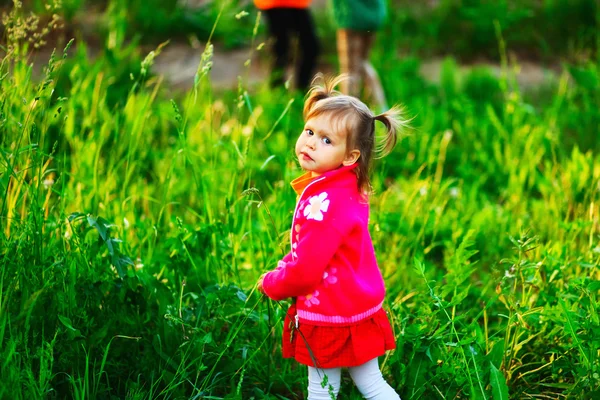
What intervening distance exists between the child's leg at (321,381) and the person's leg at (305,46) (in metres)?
3.10

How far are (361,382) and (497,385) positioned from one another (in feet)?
1.09

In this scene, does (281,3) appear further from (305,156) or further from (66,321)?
(66,321)

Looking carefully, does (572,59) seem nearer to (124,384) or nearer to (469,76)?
(469,76)

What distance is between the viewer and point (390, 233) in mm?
3051

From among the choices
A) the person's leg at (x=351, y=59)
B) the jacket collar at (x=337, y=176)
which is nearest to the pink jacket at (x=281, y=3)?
the person's leg at (x=351, y=59)

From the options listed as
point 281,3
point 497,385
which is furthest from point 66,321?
point 281,3

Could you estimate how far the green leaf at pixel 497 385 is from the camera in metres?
1.92

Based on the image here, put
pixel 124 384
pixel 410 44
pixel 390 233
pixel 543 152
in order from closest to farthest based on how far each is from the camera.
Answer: pixel 124 384
pixel 390 233
pixel 543 152
pixel 410 44

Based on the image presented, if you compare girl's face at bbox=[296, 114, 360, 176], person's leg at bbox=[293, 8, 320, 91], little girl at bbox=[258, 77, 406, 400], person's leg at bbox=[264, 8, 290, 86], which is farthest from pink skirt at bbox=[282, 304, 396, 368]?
person's leg at bbox=[293, 8, 320, 91]

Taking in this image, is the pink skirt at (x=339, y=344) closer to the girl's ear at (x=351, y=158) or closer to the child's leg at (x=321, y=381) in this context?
the child's leg at (x=321, y=381)

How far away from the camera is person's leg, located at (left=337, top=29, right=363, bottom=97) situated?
4191 mm

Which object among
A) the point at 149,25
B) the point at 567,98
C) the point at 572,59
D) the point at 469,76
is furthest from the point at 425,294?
the point at 149,25

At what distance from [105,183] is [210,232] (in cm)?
60

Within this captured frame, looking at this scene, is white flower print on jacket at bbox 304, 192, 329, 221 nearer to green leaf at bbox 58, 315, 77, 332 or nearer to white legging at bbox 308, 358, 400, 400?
white legging at bbox 308, 358, 400, 400
